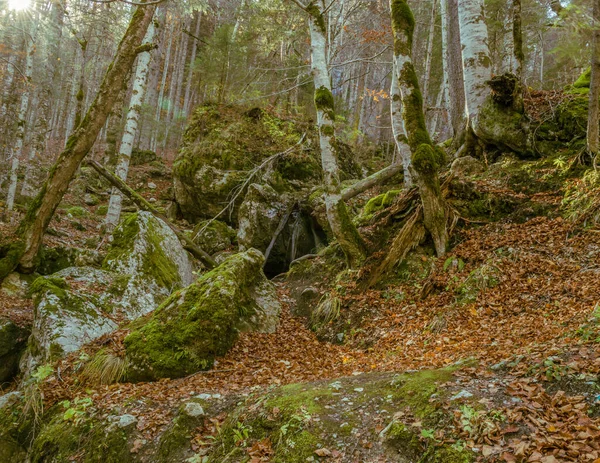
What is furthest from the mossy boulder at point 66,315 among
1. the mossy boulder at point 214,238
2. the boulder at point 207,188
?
the boulder at point 207,188

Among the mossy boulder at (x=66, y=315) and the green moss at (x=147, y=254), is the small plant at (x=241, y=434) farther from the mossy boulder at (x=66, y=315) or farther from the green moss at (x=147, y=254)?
the green moss at (x=147, y=254)

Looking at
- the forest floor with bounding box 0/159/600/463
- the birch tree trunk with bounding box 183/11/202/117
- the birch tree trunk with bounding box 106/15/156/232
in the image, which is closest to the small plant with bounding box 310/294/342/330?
the forest floor with bounding box 0/159/600/463

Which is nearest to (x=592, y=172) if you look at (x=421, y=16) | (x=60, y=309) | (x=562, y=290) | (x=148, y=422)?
(x=562, y=290)

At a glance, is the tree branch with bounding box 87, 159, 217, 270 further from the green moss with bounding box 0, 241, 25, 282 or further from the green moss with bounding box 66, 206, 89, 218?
the green moss with bounding box 66, 206, 89, 218

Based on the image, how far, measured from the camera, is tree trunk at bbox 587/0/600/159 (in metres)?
4.73

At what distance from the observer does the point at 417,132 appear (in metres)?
6.55

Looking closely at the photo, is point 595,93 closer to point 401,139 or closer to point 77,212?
point 401,139

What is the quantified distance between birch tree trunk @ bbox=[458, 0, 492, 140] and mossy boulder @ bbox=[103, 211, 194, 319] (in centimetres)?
740

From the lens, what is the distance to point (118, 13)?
58.0ft

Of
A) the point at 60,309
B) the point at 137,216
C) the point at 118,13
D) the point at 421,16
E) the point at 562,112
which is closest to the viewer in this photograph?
the point at 60,309

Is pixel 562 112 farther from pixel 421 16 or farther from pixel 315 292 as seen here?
pixel 421 16

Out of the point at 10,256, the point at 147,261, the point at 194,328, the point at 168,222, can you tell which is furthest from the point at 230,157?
the point at 194,328

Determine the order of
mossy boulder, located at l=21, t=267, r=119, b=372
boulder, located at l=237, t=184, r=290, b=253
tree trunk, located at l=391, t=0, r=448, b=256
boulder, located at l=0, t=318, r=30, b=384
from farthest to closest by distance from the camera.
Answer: boulder, located at l=237, t=184, r=290, b=253 < tree trunk, located at l=391, t=0, r=448, b=256 < boulder, located at l=0, t=318, r=30, b=384 < mossy boulder, located at l=21, t=267, r=119, b=372

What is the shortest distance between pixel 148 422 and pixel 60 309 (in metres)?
3.13
